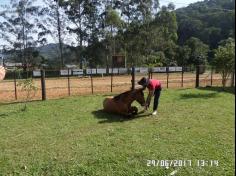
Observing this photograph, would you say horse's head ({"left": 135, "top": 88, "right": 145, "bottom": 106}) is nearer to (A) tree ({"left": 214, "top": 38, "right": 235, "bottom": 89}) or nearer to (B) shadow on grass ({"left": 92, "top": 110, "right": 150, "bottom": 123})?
(B) shadow on grass ({"left": 92, "top": 110, "right": 150, "bottom": 123})

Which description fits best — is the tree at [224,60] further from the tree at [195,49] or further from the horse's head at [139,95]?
the tree at [195,49]

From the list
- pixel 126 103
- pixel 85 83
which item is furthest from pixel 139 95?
pixel 85 83

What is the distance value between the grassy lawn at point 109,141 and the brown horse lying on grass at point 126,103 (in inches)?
11.3

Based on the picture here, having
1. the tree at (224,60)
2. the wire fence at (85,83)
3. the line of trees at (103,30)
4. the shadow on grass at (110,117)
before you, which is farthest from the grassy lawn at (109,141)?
the line of trees at (103,30)

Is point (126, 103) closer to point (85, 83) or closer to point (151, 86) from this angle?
point (151, 86)

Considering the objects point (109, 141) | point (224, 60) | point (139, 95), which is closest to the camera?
point (109, 141)

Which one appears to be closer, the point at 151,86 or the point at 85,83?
the point at 151,86

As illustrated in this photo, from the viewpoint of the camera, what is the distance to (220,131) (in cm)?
847

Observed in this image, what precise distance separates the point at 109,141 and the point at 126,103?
303 cm

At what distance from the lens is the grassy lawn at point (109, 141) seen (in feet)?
19.6

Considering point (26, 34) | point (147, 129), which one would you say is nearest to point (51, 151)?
point (147, 129)

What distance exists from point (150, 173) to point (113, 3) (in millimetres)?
54688

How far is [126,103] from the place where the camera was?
10445 millimetres

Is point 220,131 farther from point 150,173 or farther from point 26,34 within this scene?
point 26,34
